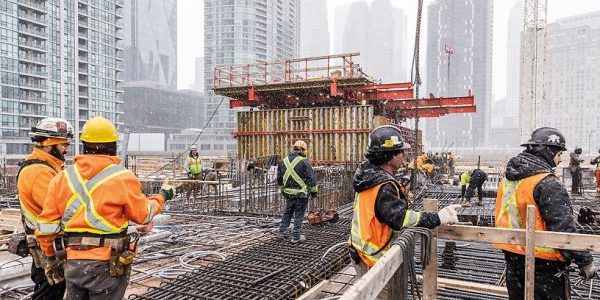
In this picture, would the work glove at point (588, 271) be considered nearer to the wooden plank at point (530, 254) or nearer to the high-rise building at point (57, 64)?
the wooden plank at point (530, 254)

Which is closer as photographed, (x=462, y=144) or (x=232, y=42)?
(x=232, y=42)

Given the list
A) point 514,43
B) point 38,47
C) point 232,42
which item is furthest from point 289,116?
point 514,43

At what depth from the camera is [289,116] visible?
20.7 metres

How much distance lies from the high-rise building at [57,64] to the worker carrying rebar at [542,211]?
5985 centimetres

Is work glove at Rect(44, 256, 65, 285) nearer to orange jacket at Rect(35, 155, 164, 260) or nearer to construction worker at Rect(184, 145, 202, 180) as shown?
orange jacket at Rect(35, 155, 164, 260)

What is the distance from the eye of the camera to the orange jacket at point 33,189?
11.3ft

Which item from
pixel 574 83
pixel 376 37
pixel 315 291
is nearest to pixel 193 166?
pixel 315 291

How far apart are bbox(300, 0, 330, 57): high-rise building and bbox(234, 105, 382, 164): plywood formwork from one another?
171445mm

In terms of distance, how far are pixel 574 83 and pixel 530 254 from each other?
4677 inches

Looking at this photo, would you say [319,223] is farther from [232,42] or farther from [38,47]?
[232,42]

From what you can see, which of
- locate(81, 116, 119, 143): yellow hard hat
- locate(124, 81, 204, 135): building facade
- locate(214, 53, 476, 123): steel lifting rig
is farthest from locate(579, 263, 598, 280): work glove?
locate(124, 81, 204, 135): building facade

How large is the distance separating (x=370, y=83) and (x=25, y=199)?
16749 millimetres

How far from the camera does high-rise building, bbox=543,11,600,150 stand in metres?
96.9

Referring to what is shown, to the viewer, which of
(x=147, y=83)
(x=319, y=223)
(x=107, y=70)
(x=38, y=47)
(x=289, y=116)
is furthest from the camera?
(x=147, y=83)
